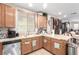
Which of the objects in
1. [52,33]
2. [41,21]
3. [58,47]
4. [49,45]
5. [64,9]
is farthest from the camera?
[41,21]

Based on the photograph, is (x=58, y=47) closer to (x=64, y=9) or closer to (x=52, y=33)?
(x=52, y=33)

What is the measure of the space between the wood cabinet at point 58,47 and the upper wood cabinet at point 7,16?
47.7 inches

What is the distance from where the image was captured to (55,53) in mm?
1898

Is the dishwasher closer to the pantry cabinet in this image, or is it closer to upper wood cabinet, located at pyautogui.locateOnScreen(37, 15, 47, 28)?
the pantry cabinet

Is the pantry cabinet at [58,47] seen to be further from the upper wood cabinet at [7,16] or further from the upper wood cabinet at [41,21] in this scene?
the upper wood cabinet at [7,16]

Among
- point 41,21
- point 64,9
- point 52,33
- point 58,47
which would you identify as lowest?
point 58,47

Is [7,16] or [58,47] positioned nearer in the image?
[58,47]

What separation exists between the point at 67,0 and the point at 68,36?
28.0 inches

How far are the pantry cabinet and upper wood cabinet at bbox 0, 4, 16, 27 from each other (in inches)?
47.7

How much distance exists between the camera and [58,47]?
1946 mm

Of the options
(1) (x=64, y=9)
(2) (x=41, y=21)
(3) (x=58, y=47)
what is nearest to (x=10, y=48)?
(3) (x=58, y=47)

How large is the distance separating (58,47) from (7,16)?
1.45m

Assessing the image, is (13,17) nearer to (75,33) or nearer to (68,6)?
(68,6)
